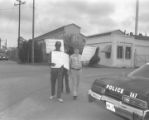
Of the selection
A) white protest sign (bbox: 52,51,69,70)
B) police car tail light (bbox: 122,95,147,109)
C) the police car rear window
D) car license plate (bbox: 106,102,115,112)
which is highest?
white protest sign (bbox: 52,51,69,70)

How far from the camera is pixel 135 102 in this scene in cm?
415

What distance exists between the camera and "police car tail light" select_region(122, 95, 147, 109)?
4.01 m

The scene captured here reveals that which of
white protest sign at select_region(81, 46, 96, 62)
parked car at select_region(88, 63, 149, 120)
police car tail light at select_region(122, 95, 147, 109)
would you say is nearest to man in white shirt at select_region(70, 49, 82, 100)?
parked car at select_region(88, 63, 149, 120)

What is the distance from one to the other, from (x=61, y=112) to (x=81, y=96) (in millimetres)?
2157

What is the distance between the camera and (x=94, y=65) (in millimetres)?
29016

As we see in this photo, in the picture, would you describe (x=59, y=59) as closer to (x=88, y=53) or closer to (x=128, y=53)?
(x=88, y=53)

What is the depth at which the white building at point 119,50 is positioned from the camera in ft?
93.3

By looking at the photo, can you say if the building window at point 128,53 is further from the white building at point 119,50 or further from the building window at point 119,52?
the building window at point 119,52

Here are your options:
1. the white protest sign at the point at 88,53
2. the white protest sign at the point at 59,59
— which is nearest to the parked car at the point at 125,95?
the white protest sign at the point at 59,59

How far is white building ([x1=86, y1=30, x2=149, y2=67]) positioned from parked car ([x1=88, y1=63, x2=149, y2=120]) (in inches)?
Answer: 906

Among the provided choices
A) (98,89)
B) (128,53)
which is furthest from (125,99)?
(128,53)

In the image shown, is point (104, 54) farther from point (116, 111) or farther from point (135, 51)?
point (116, 111)

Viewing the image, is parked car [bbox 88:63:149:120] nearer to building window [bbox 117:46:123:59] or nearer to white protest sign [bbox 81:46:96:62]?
white protest sign [bbox 81:46:96:62]

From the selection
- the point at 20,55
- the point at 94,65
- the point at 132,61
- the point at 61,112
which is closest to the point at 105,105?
the point at 61,112
